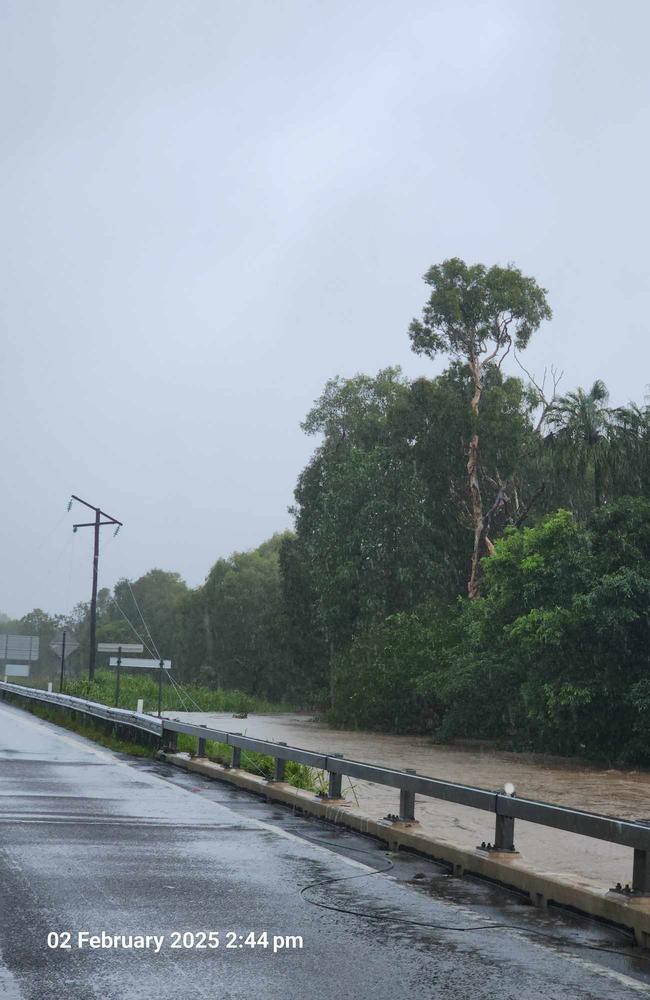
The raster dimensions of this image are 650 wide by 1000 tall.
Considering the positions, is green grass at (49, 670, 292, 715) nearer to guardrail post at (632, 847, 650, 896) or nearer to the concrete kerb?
the concrete kerb

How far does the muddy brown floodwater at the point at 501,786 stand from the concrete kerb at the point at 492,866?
29 cm

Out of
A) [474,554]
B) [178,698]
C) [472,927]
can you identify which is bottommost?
[178,698]

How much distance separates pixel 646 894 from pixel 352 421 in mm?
63994

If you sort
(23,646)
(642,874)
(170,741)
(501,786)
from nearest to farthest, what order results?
1. (642,874)
2. (170,741)
3. (501,786)
4. (23,646)

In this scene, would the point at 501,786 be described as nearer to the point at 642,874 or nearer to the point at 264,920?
the point at 642,874

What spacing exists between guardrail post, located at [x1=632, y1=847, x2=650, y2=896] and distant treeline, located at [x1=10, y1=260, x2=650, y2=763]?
84.3 ft

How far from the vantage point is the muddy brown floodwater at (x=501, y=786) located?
13.9 meters

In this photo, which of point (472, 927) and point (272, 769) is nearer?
point (472, 927)

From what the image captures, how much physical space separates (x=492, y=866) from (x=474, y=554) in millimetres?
46419

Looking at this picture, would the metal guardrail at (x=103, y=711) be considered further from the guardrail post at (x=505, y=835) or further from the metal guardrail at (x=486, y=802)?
the guardrail post at (x=505, y=835)

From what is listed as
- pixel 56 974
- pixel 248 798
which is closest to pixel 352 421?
pixel 248 798

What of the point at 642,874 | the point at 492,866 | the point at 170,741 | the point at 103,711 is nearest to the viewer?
the point at 642,874

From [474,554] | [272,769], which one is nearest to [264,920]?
[272,769]

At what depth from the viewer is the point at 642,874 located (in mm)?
8508
